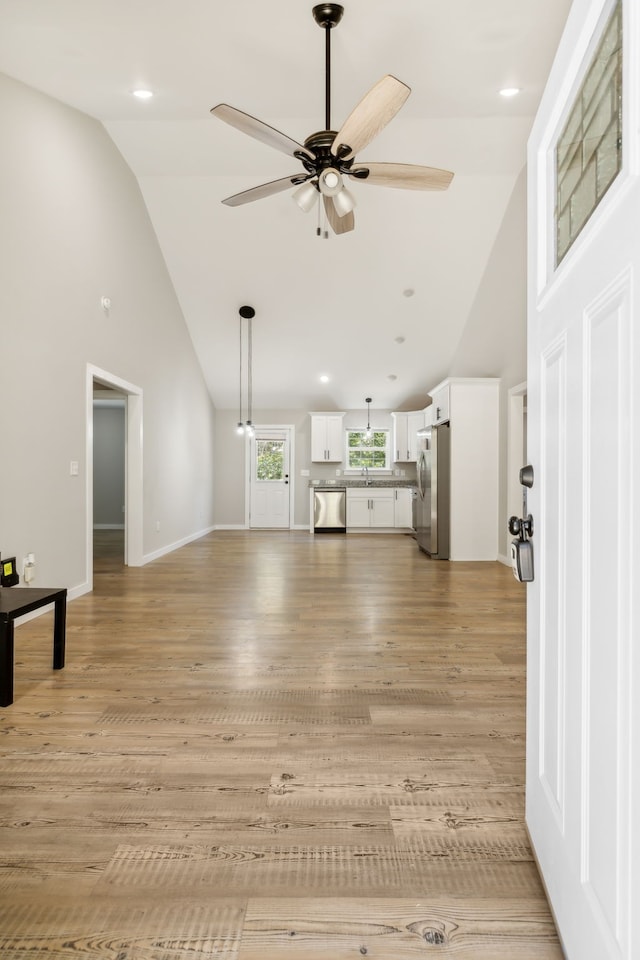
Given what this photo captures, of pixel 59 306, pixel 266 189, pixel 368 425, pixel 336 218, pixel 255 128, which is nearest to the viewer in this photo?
pixel 255 128

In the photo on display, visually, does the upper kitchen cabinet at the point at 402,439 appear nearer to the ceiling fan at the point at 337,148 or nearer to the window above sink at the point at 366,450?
the window above sink at the point at 366,450

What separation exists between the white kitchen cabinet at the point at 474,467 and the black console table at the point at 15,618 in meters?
4.80

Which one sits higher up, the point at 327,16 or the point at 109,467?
the point at 327,16

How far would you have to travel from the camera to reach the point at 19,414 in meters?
3.71

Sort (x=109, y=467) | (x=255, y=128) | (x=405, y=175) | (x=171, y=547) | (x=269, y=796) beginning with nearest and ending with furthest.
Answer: (x=269, y=796)
(x=255, y=128)
(x=405, y=175)
(x=171, y=547)
(x=109, y=467)

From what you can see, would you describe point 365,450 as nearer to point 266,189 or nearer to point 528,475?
point 266,189

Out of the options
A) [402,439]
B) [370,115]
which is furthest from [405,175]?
[402,439]

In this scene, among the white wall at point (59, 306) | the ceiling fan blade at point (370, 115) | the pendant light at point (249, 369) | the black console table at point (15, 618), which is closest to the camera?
the black console table at point (15, 618)

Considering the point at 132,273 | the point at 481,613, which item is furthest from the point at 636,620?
the point at 132,273

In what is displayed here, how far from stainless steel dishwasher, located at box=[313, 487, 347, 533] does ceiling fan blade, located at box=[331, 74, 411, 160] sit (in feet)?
23.4

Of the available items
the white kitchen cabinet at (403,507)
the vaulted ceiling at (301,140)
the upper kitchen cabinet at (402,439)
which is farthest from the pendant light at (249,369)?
the white kitchen cabinet at (403,507)

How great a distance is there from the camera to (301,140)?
494 centimetres

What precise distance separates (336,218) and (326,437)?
651 cm

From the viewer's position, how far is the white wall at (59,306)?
3.63 meters
